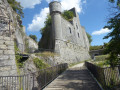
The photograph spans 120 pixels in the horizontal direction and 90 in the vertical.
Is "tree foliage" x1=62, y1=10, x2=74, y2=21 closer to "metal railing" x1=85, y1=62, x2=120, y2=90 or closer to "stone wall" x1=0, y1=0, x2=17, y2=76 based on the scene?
"stone wall" x1=0, y1=0, x2=17, y2=76

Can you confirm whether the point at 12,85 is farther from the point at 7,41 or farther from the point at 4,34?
the point at 4,34

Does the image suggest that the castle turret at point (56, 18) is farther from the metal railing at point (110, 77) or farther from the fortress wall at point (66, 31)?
the metal railing at point (110, 77)

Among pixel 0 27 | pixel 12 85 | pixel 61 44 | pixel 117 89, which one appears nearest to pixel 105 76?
pixel 117 89

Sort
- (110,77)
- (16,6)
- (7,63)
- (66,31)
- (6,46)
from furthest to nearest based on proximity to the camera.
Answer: (66,31) < (16,6) < (110,77) < (6,46) < (7,63)

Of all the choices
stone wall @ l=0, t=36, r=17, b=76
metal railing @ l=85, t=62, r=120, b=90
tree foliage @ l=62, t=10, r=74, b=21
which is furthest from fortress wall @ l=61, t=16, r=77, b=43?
stone wall @ l=0, t=36, r=17, b=76

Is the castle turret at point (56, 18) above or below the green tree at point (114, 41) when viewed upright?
above

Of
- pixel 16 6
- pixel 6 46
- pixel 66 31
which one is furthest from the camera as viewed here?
pixel 66 31

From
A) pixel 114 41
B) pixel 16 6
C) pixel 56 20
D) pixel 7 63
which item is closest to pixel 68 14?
pixel 56 20

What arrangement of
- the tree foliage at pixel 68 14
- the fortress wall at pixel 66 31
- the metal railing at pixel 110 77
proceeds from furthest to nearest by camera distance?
1. the tree foliage at pixel 68 14
2. the fortress wall at pixel 66 31
3. the metal railing at pixel 110 77

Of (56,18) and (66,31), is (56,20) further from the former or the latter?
(66,31)

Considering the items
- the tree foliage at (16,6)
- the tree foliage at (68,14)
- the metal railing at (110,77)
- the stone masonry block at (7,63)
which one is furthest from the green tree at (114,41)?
the tree foliage at (68,14)

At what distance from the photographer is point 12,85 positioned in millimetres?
3875

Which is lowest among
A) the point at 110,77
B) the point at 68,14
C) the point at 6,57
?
the point at 110,77

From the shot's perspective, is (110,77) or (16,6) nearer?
(110,77)
